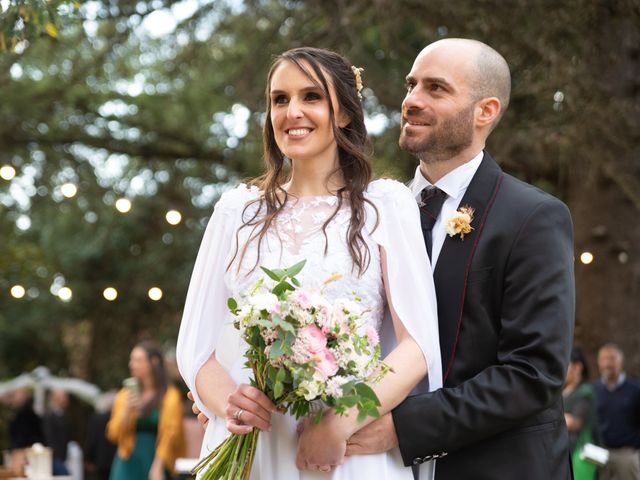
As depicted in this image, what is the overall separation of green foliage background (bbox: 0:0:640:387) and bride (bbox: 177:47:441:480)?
1947mm

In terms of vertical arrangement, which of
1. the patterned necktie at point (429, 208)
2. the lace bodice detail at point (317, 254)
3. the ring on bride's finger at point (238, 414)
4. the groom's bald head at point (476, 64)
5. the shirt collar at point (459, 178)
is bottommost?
the ring on bride's finger at point (238, 414)

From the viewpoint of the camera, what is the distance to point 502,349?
11.5 feet

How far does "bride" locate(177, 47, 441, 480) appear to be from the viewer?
135 inches

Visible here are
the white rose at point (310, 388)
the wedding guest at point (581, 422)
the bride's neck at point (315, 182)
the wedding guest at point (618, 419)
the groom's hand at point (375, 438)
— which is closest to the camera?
the white rose at point (310, 388)

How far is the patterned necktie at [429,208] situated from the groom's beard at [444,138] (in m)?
0.12

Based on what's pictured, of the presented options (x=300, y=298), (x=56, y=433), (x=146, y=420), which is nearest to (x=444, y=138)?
(x=300, y=298)

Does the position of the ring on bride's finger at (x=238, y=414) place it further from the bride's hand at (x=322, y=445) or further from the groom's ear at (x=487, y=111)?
the groom's ear at (x=487, y=111)

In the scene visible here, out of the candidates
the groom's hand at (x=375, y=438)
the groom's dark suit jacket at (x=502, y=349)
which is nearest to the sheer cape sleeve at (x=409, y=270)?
the groom's dark suit jacket at (x=502, y=349)

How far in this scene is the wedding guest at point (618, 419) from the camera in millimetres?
10328

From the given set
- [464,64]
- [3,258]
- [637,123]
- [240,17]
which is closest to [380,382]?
[464,64]

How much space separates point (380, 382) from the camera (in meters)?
3.36

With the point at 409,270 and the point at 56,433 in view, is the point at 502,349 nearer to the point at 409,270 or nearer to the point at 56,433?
the point at 409,270

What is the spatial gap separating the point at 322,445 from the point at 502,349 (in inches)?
25.3

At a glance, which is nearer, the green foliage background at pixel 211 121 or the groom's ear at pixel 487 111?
the groom's ear at pixel 487 111
